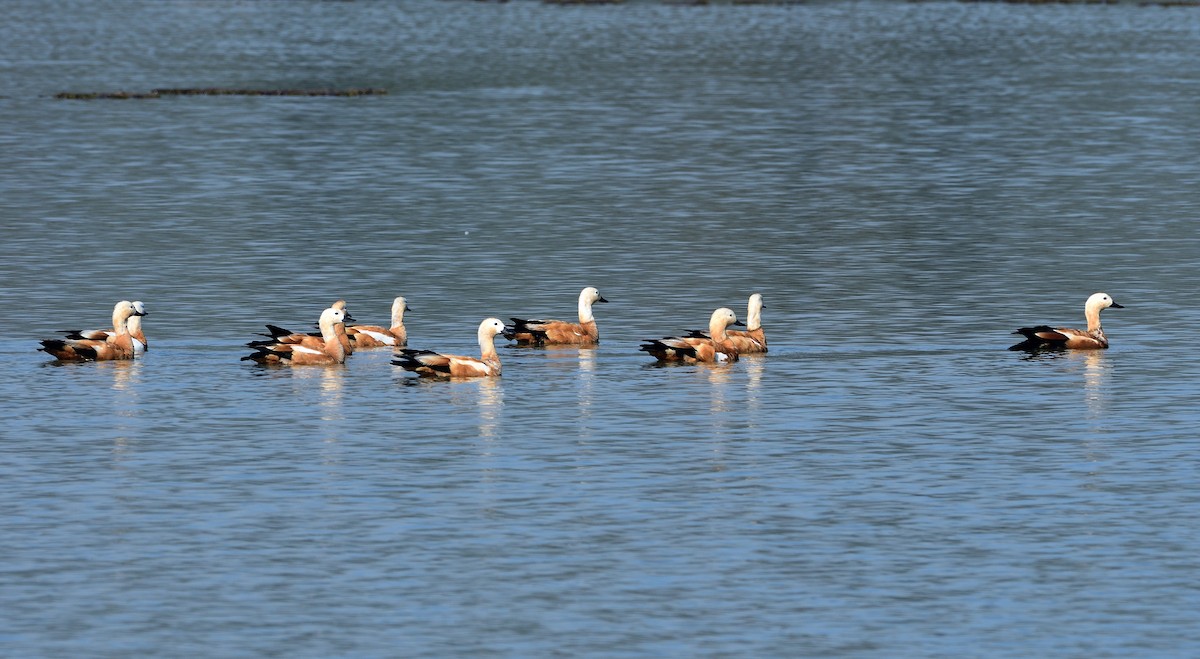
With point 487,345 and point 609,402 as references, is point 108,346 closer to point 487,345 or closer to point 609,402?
point 487,345

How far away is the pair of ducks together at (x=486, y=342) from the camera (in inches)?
1463

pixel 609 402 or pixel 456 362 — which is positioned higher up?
pixel 456 362

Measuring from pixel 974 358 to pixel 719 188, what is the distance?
32815 millimetres

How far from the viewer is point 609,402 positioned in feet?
116

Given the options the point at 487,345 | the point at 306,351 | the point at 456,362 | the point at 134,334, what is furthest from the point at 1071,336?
the point at 134,334

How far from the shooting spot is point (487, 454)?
3125 cm

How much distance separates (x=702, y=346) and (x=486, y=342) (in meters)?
4.01

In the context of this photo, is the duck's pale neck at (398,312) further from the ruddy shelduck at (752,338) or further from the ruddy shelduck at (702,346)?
the ruddy shelduck at (752,338)

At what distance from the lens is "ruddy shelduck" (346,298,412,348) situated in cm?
4066

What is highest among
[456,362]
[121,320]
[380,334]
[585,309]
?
[585,309]

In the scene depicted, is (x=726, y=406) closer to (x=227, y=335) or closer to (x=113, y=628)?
(x=227, y=335)

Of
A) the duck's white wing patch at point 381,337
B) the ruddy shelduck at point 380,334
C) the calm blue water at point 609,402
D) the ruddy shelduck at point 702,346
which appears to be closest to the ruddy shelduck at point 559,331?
the calm blue water at point 609,402

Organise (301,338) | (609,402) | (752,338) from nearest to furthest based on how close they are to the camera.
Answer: (609,402), (301,338), (752,338)

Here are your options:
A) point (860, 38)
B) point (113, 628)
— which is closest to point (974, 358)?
point (113, 628)
